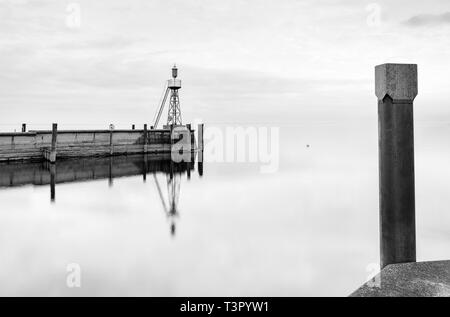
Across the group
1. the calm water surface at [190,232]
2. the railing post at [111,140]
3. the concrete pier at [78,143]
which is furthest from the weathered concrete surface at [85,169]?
the railing post at [111,140]

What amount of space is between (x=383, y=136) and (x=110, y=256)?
360 inches

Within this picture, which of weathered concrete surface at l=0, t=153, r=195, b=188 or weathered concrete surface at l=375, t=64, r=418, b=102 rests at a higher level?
weathered concrete surface at l=375, t=64, r=418, b=102

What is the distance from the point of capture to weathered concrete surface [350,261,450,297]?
3908mm

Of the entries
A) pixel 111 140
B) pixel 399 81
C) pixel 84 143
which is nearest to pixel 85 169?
pixel 84 143

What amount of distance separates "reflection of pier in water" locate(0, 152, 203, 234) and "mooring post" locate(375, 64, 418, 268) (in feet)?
42.5

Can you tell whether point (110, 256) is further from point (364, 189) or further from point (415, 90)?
point (364, 189)

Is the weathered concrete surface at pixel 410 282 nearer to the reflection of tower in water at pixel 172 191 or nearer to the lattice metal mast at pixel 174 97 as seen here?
the reflection of tower in water at pixel 172 191

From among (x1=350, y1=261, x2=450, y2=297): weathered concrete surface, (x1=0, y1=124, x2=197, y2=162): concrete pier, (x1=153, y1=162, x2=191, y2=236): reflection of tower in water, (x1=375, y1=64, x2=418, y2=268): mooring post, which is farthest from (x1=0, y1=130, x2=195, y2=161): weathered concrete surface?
(x1=350, y1=261, x2=450, y2=297): weathered concrete surface

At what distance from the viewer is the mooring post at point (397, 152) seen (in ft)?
14.3

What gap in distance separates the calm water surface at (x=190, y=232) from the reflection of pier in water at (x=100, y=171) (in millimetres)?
146

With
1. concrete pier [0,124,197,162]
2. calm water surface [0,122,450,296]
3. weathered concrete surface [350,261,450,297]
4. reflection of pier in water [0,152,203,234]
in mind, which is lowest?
calm water surface [0,122,450,296]

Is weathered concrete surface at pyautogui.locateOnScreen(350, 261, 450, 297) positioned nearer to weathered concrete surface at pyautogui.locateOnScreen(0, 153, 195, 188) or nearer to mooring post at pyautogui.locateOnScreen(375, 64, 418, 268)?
mooring post at pyautogui.locateOnScreen(375, 64, 418, 268)

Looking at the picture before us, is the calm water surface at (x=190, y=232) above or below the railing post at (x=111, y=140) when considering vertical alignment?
below
